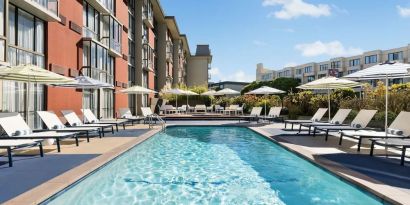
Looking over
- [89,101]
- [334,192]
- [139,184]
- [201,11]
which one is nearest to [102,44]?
[89,101]

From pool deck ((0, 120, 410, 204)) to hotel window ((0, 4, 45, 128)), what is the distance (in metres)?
2.63

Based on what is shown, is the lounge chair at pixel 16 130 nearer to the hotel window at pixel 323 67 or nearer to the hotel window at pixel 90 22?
the hotel window at pixel 90 22

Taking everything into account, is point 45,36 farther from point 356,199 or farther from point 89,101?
point 356,199

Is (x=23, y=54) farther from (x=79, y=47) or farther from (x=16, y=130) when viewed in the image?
(x=79, y=47)

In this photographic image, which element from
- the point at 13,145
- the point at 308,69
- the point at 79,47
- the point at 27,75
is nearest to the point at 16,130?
the point at 27,75

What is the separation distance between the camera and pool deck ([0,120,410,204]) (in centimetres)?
534

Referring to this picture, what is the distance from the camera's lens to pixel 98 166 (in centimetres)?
736

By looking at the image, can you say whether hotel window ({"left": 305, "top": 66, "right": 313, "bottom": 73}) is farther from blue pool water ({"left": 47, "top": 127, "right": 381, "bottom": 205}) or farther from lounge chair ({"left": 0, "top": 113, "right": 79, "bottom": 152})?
lounge chair ({"left": 0, "top": 113, "right": 79, "bottom": 152})

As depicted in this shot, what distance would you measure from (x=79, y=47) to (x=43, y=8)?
15.6 feet

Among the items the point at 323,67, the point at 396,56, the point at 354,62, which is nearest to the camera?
the point at 396,56

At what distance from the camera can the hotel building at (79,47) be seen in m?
11.8

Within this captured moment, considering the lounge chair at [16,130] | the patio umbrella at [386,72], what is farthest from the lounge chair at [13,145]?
the patio umbrella at [386,72]

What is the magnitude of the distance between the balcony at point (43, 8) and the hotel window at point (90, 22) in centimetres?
426

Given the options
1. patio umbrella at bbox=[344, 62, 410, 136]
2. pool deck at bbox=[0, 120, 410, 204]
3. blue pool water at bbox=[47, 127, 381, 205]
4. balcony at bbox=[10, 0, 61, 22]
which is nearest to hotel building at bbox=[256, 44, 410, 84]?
patio umbrella at bbox=[344, 62, 410, 136]
